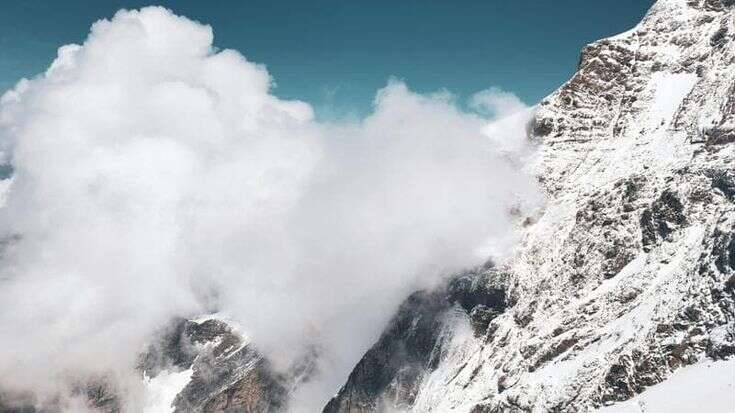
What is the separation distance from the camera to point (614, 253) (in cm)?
12300

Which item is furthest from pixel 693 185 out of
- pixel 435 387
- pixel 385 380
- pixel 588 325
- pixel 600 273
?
pixel 385 380

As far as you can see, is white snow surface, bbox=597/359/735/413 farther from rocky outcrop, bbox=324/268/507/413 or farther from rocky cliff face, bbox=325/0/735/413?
rocky outcrop, bbox=324/268/507/413

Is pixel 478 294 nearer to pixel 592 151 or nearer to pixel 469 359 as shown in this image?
pixel 469 359

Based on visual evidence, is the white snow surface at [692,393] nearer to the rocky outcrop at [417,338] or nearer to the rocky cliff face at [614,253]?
the rocky cliff face at [614,253]

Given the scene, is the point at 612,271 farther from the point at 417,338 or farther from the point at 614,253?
the point at 417,338

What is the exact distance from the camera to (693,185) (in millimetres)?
114250

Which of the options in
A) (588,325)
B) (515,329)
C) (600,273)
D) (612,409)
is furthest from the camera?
(515,329)

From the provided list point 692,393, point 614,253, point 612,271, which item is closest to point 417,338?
point 614,253

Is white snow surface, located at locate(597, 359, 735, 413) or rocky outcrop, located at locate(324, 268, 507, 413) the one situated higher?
rocky outcrop, located at locate(324, 268, 507, 413)

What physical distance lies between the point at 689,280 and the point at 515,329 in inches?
1733

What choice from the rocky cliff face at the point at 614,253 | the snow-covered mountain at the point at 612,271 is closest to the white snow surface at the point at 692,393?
the snow-covered mountain at the point at 612,271

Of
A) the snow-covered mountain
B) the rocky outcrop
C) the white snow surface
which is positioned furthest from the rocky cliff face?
the white snow surface

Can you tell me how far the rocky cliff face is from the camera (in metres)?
92.9

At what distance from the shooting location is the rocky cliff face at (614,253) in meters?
92.9
